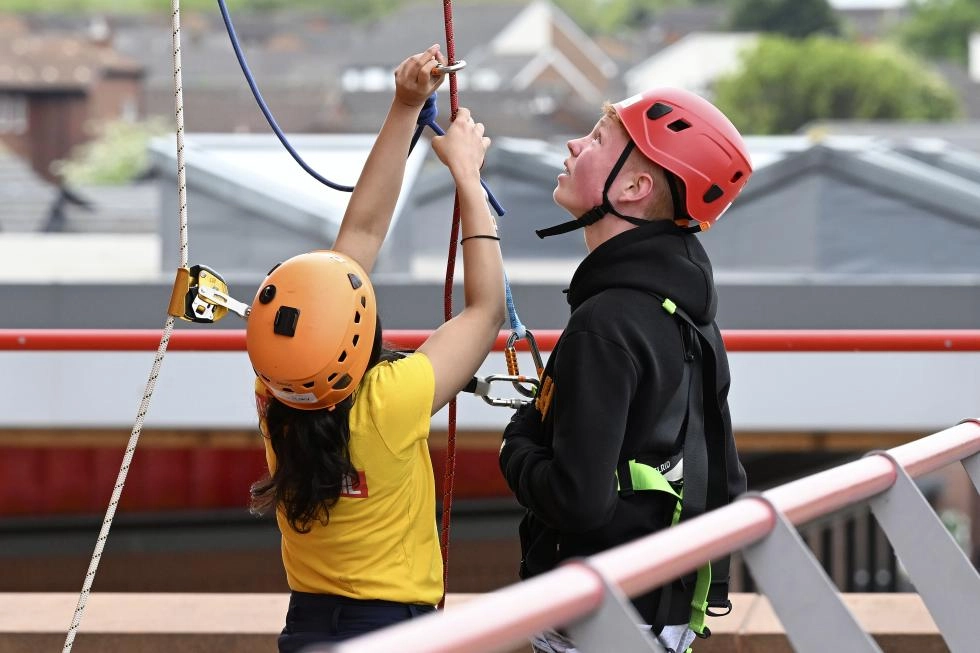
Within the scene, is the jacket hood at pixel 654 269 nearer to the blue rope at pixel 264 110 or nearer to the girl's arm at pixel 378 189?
the girl's arm at pixel 378 189

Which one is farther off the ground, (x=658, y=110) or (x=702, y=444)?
(x=658, y=110)

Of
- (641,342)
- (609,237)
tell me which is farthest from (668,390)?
(609,237)

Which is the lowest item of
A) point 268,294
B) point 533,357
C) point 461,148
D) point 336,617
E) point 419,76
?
point 336,617

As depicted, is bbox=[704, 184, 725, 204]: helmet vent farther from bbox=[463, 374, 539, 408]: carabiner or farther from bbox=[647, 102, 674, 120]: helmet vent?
bbox=[463, 374, 539, 408]: carabiner

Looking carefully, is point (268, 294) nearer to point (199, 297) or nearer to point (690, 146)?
point (199, 297)

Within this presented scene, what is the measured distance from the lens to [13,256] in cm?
1016

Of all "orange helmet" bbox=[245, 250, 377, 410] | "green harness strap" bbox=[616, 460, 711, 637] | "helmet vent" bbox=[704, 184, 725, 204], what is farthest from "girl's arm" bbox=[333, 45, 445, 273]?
"green harness strap" bbox=[616, 460, 711, 637]

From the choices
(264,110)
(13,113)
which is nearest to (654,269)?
(264,110)

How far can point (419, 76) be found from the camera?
234 centimetres

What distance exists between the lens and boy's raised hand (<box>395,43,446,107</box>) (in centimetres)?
233

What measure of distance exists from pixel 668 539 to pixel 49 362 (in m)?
4.64

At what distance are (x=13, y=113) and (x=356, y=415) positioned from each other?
69375 mm

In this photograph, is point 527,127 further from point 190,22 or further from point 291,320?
point 190,22

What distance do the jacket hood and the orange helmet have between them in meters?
0.37
